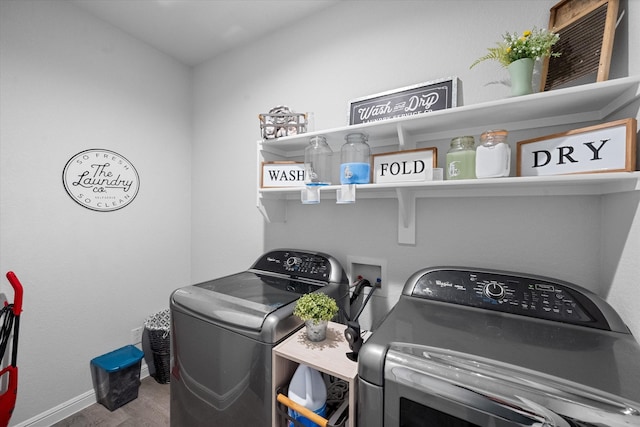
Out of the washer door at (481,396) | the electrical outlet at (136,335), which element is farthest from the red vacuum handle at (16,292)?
the washer door at (481,396)

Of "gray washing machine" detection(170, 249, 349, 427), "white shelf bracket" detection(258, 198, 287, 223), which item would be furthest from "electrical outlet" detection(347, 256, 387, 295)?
"white shelf bracket" detection(258, 198, 287, 223)

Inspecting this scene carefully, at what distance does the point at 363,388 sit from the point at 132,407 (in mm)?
2057

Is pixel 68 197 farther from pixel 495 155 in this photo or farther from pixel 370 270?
pixel 495 155

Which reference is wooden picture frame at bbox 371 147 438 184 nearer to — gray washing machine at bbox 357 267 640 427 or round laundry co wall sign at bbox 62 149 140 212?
gray washing machine at bbox 357 267 640 427

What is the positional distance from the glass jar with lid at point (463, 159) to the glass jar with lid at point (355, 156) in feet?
1.21

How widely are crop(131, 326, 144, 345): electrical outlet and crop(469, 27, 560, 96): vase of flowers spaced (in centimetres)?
289

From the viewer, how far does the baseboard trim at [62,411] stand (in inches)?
64.3

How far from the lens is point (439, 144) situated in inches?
→ 52.4

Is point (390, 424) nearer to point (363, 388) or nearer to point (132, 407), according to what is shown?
point (363, 388)

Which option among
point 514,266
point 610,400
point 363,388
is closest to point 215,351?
point 363,388

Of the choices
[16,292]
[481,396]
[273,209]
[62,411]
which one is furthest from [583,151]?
[62,411]

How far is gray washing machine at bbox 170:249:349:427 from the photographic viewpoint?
100cm

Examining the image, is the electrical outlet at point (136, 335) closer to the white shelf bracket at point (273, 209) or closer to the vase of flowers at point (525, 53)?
the white shelf bracket at point (273, 209)

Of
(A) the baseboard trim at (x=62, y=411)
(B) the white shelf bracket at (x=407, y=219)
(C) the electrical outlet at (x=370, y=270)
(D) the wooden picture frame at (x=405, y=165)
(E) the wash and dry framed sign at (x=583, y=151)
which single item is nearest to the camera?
(E) the wash and dry framed sign at (x=583, y=151)
